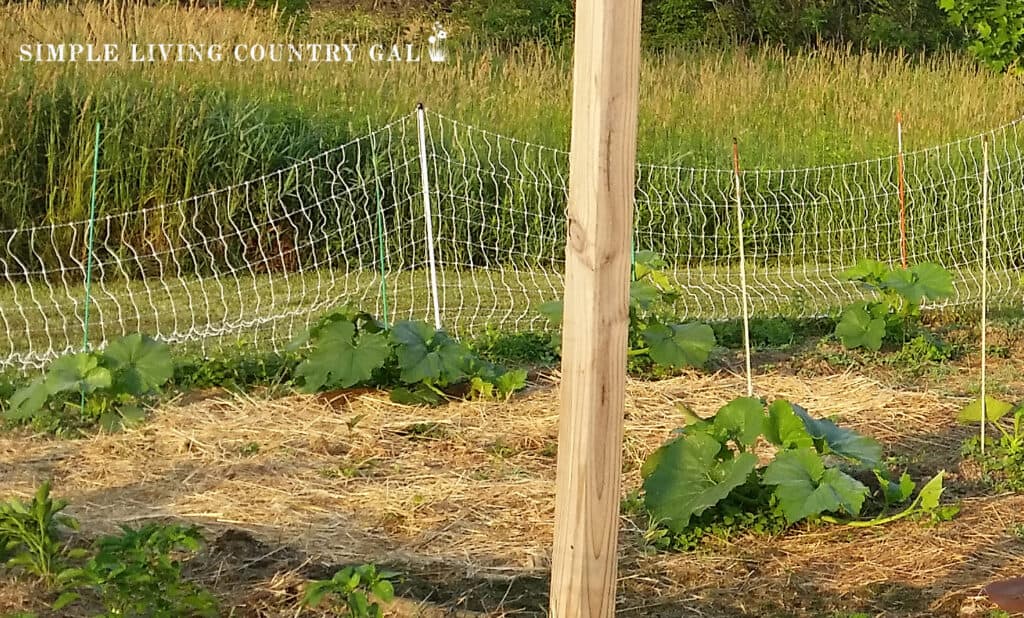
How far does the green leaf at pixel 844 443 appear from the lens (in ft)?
13.9

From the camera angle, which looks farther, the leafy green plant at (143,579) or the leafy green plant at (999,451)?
the leafy green plant at (999,451)

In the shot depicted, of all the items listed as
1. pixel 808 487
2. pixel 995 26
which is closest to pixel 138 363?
pixel 808 487

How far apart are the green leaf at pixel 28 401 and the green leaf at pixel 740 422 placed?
8.78 feet

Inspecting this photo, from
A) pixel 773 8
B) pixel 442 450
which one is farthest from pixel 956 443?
pixel 773 8

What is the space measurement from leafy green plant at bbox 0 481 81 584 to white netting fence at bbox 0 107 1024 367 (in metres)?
3.36

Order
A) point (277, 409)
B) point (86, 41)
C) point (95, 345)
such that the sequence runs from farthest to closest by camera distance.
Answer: point (86, 41)
point (95, 345)
point (277, 409)

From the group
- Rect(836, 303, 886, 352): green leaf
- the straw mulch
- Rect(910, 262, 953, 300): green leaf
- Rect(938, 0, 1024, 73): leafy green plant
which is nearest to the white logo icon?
Rect(938, 0, 1024, 73): leafy green plant

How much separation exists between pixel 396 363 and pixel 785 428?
206cm

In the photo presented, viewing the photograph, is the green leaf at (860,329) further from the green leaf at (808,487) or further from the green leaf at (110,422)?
the green leaf at (110,422)

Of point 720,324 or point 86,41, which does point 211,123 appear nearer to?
point 86,41

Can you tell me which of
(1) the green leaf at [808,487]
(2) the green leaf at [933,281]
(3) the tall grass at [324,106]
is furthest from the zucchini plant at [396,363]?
(3) the tall grass at [324,106]

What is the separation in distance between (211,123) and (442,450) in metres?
4.92

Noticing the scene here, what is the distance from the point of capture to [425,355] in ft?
18.4

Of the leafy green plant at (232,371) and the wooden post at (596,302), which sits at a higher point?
the wooden post at (596,302)
